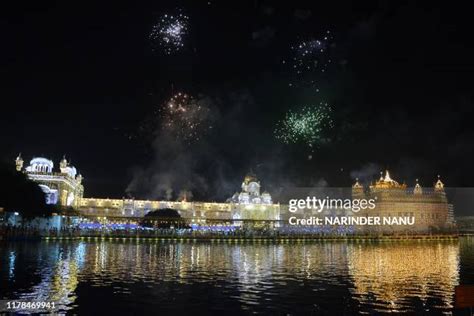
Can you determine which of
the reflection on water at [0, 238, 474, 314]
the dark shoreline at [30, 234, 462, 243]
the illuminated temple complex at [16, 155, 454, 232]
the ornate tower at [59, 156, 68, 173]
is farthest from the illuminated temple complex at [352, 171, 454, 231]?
the reflection on water at [0, 238, 474, 314]

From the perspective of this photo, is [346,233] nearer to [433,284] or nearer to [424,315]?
[433,284]

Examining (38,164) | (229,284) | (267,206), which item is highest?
(38,164)

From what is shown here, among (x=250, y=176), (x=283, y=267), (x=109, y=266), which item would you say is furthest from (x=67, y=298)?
(x=250, y=176)

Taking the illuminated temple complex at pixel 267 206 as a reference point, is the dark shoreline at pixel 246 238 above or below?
below

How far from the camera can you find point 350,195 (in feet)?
350

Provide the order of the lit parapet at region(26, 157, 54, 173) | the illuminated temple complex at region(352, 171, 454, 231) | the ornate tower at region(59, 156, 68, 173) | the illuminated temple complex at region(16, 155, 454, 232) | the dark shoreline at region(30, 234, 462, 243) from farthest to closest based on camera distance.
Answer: the illuminated temple complex at region(352, 171, 454, 231), the illuminated temple complex at region(16, 155, 454, 232), the ornate tower at region(59, 156, 68, 173), the lit parapet at region(26, 157, 54, 173), the dark shoreline at region(30, 234, 462, 243)

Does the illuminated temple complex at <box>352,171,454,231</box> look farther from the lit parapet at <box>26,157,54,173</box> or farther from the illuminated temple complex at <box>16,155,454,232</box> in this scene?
the lit parapet at <box>26,157,54,173</box>

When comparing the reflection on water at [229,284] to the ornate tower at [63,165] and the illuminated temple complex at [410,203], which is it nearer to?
the ornate tower at [63,165]

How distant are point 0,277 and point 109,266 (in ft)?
22.5

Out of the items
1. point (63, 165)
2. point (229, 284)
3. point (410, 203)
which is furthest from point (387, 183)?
point (229, 284)

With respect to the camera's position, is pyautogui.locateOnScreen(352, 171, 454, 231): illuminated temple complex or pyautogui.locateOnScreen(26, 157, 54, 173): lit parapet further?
pyautogui.locateOnScreen(352, 171, 454, 231): illuminated temple complex

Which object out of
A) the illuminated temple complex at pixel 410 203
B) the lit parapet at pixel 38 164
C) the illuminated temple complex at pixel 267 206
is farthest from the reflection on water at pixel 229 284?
the illuminated temple complex at pixel 410 203

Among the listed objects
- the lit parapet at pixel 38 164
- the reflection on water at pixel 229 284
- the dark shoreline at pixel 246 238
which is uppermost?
the lit parapet at pixel 38 164

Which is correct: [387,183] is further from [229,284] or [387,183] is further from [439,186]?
[229,284]
